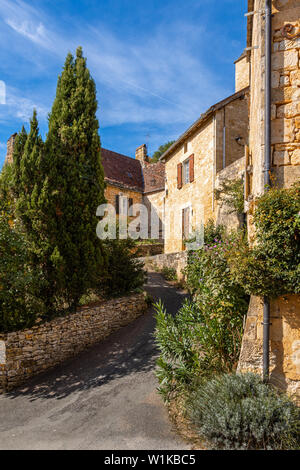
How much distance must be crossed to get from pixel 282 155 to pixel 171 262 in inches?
353

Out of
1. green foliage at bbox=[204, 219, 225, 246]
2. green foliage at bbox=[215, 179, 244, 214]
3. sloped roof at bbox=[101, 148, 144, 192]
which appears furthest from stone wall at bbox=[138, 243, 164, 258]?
green foliage at bbox=[215, 179, 244, 214]

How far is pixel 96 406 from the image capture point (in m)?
4.96

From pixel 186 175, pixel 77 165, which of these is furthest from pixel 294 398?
pixel 186 175

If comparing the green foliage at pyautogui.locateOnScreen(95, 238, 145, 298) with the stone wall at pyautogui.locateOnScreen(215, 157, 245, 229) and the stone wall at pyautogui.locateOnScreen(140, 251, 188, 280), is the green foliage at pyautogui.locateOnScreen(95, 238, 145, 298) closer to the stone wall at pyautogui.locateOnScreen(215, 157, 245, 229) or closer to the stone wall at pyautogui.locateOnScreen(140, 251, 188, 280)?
the stone wall at pyautogui.locateOnScreen(140, 251, 188, 280)

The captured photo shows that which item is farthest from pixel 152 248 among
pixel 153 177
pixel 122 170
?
pixel 122 170

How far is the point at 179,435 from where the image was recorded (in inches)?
150

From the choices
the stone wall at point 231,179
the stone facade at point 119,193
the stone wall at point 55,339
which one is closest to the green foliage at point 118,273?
the stone wall at point 55,339

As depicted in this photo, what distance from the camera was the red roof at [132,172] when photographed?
2059 cm

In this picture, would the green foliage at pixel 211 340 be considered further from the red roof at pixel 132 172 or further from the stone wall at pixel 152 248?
the red roof at pixel 132 172

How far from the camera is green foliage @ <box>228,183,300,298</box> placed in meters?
3.72

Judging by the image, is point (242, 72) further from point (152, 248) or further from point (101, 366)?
point (101, 366)

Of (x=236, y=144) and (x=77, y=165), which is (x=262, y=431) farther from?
(x=236, y=144)

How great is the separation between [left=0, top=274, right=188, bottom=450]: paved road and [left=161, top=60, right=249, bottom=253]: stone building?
5.87 m
